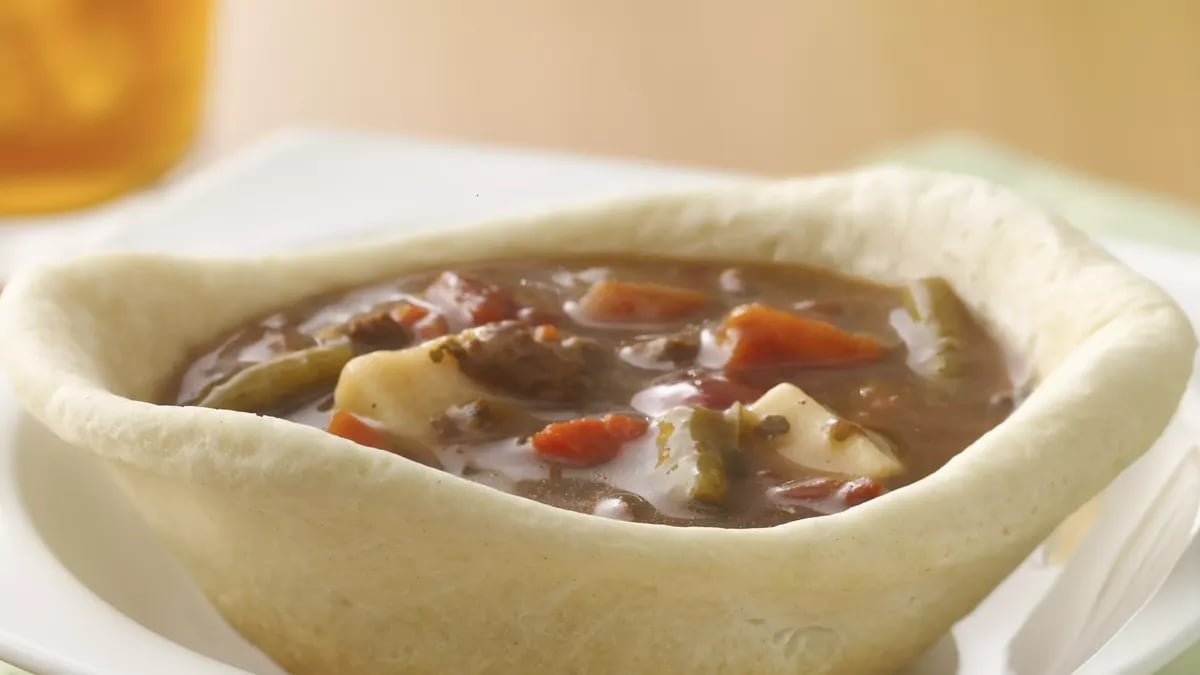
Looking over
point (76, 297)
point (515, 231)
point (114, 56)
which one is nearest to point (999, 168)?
point (515, 231)

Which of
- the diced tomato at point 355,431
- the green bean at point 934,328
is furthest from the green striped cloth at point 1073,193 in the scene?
the diced tomato at point 355,431

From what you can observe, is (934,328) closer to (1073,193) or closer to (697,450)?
(697,450)

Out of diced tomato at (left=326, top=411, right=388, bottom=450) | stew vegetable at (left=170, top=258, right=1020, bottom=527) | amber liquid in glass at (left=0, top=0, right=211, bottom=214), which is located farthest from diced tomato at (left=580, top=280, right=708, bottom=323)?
amber liquid in glass at (left=0, top=0, right=211, bottom=214)

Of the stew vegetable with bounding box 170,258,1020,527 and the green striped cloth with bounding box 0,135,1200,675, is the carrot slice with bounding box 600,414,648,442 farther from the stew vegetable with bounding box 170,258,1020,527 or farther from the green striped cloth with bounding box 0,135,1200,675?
the green striped cloth with bounding box 0,135,1200,675

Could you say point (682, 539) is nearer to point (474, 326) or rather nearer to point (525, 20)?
point (474, 326)

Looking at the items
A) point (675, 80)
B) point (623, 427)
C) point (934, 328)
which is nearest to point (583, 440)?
point (623, 427)

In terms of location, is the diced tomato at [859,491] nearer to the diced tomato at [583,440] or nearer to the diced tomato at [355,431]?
the diced tomato at [583,440]
